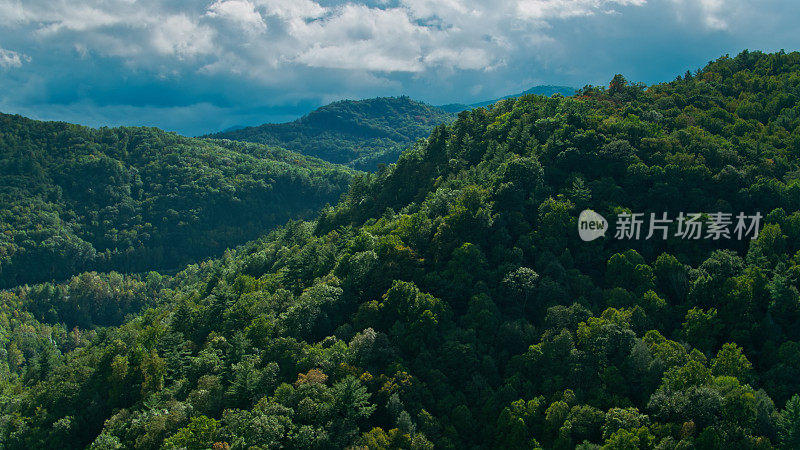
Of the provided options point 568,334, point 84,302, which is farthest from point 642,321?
point 84,302

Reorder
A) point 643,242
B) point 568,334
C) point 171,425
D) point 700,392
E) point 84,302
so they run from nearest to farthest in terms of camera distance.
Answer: point 700,392 → point 171,425 → point 568,334 → point 643,242 → point 84,302

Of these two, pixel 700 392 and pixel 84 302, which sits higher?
pixel 700 392

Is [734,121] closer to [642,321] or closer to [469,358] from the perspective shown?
[642,321]
